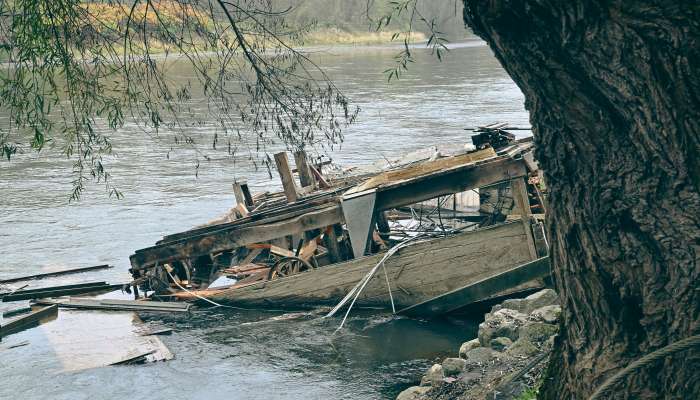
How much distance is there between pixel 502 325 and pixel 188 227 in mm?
10578

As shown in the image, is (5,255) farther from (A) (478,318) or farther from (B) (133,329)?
(A) (478,318)

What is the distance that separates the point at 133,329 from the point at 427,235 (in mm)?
4066

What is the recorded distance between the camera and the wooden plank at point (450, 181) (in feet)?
36.9

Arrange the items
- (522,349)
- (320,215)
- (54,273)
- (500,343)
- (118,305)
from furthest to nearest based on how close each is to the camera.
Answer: (54,273) → (118,305) → (320,215) → (500,343) → (522,349)

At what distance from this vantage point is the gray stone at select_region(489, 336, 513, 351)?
9.22 meters

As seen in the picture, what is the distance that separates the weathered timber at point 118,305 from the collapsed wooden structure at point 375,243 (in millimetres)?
300

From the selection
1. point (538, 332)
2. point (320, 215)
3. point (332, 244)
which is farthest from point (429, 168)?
point (538, 332)

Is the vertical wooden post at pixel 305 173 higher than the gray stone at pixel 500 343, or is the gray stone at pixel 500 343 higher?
the vertical wooden post at pixel 305 173

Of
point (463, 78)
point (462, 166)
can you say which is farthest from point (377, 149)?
point (463, 78)

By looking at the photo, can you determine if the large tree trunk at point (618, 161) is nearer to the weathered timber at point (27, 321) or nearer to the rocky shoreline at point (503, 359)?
the rocky shoreline at point (503, 359)

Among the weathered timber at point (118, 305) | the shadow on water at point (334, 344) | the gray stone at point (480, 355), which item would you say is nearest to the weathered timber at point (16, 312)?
the weathered timber at point (118, 305)

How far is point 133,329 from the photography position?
1275 centimetres

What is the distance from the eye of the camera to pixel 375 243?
504 inches

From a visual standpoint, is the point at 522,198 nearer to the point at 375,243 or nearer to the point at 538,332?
the point at 375,243
